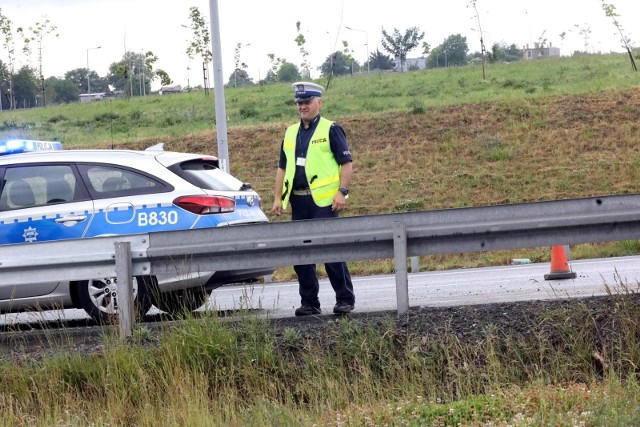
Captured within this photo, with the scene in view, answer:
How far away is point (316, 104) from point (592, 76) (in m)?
30.7

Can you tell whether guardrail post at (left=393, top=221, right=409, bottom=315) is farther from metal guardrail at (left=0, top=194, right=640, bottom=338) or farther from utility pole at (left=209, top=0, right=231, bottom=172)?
utility pole at (left=209, top=0, right=231, bottom=172)

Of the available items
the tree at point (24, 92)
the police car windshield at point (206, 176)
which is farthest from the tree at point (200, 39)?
the police car windshield at point (206, 176)

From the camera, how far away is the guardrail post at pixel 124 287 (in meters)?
7.57

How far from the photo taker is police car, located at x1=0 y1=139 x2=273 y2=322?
8969 mm

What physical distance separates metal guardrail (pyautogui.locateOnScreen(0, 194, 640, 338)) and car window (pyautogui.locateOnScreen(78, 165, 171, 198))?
1369mm

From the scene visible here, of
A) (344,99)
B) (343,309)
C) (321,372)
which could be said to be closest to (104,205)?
(343,309)

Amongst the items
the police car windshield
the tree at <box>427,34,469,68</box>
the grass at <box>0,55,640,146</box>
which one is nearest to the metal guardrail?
the police car windshield

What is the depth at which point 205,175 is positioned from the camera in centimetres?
966

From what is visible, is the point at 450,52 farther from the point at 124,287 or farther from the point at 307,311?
the point at 124,287


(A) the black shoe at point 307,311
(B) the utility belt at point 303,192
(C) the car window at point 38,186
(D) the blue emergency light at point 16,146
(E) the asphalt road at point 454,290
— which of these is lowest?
(E) the asphalt road at point 454,290

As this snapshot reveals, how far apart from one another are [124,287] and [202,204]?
169 cm

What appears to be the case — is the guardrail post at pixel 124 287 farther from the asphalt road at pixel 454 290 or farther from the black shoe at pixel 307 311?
the black shoe at pixel 307 311

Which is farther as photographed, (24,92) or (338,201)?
(24,92)

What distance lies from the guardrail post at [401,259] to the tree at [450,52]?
85.7 metres
